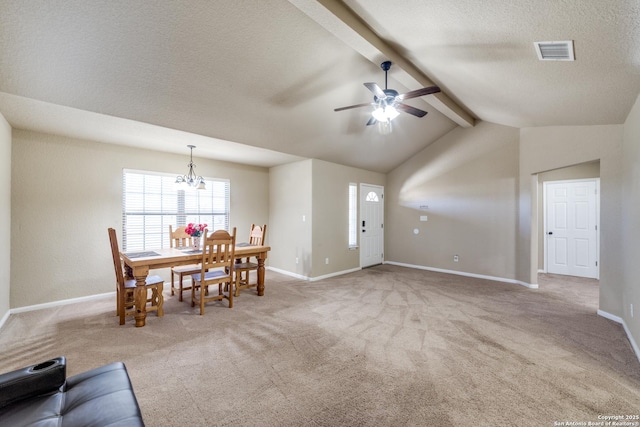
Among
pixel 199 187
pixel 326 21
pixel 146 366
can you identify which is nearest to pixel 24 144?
pixel 199 187

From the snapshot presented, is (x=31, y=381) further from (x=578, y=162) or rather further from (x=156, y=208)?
(x=578, y=162)

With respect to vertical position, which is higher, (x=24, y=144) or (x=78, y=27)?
(x=78, y=27)

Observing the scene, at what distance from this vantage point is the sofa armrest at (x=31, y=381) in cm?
125

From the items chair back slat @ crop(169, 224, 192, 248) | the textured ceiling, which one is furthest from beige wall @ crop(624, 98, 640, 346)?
chair back slat @ crop(169, 224, 192, 248)

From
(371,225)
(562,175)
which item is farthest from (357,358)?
(562,175)

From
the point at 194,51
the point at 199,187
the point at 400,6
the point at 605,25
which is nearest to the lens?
the point at 605,25

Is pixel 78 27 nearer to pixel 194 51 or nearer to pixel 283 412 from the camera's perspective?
pixel 194 51

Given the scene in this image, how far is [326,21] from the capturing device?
2295 mm

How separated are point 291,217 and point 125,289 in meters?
3.24

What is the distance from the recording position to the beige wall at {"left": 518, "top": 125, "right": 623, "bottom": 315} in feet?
11.1

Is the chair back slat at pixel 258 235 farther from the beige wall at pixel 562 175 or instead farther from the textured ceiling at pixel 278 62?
the beige wall at pixel 562 175

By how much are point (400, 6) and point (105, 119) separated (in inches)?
135

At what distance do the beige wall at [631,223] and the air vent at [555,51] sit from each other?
1.13m

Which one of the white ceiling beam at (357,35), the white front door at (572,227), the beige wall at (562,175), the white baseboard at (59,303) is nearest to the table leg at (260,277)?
the white baseboard at (59,303)
